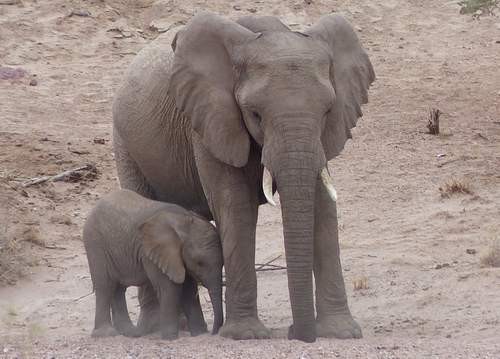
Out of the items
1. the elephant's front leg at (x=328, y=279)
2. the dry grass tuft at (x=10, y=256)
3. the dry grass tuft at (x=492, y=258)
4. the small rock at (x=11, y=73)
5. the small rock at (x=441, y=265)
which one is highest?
the elephant's front leg at (x=328, y=279)

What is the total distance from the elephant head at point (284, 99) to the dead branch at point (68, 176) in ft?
17.6

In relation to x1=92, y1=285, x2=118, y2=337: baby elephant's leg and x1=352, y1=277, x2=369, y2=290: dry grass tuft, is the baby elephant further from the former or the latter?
x1=352, y1=277, x2=369, y2=290: dry grass tuft

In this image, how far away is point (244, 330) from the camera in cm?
743

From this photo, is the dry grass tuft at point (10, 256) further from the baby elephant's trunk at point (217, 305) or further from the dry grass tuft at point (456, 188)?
the dry grass tuft at point (456, 188)

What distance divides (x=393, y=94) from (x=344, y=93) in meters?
8.90

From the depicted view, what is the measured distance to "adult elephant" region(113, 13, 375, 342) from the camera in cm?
680

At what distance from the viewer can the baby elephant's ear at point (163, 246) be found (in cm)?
742

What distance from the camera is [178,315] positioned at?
7.57 metres

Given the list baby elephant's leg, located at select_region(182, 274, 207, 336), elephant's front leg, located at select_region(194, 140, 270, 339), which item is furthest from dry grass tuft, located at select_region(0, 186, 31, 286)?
elephant's front leg, located at select_region(194, 140, 270, 339)

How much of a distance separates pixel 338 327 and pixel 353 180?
5.73m

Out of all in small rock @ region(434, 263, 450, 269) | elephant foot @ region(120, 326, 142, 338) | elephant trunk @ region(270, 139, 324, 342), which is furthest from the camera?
small rock @ region(434, 263, 450, 269)

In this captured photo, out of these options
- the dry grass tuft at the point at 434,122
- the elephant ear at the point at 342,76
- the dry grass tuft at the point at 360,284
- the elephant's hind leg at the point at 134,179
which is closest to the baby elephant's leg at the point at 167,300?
the elephant's hind leg at the point at 134,179

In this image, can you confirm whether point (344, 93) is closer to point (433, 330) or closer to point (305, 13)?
point (433, 330)

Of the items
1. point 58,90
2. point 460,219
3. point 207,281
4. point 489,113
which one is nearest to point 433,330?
point 207,281
